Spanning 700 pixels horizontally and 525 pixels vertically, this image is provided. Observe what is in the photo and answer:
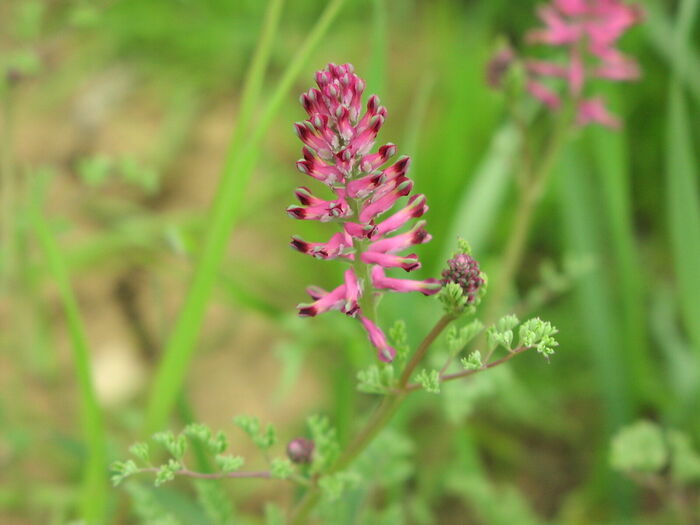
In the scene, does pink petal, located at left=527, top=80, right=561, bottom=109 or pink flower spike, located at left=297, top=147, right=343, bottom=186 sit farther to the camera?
pink petal, located at left=527, top=80, right=561, bottom=109

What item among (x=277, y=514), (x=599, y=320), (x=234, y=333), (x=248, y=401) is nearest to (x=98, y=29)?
(x=234, y=333)

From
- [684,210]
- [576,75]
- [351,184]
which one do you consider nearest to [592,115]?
[576,75]

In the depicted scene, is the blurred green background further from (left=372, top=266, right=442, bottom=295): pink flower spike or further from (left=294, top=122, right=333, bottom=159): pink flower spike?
(left=294, top=122, right=333, bottom=159): pink flower spike

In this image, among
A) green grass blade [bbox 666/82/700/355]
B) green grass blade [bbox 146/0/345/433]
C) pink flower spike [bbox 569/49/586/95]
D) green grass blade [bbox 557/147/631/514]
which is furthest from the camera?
green grass blade [bbox 557/147/631/514]

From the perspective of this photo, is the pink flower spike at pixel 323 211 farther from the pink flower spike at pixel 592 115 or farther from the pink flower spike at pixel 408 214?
the pink flower spike at pixel 592 115

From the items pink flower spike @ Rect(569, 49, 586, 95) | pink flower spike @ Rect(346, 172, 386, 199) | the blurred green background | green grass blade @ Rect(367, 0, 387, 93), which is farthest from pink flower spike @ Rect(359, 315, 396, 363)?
pink flower spike @ Rect(569, 49, 586, 95)

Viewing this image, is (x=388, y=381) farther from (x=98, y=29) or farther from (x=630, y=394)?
(x=98, y=29)

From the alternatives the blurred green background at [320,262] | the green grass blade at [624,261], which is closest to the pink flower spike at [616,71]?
the blurred green background at [320,262]
